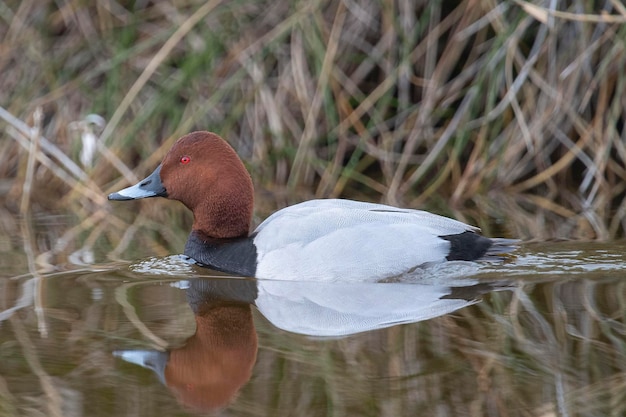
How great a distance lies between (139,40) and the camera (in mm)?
6895

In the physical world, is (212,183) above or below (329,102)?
below

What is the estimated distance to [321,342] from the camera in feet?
10.1

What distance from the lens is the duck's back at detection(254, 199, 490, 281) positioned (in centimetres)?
399

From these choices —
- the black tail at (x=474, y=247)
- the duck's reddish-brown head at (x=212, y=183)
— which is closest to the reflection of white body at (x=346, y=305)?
the black tail at (x=474, y=247)

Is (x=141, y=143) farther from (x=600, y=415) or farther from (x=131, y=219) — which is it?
(x=600, y=415)

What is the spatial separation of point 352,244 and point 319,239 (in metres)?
0.13

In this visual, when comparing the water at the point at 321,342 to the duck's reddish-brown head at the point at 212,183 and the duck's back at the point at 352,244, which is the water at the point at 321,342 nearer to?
the duck's back at the point at 352,244

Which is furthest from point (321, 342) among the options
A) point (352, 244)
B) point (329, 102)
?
point (329, 102)

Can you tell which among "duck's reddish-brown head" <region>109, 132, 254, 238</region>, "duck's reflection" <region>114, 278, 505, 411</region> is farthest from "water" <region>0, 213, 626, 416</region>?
"duck's reddish-brown head" <region>109, 132, 254, 238</region>

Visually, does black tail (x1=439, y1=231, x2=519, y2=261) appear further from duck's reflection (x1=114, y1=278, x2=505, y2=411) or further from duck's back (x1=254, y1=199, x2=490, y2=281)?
duck's reflection (x1=114, y1=278, x2=505, y2=411)

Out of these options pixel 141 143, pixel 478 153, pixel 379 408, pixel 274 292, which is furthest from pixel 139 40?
pixel 379 408

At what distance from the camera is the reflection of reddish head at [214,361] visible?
8.78 feet

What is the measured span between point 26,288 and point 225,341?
1223 mm

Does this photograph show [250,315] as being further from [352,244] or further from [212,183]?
[212,183]
